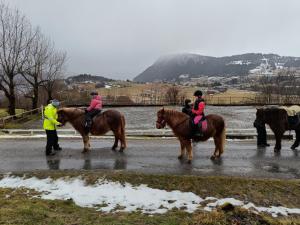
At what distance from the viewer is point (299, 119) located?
Result: 12.9m

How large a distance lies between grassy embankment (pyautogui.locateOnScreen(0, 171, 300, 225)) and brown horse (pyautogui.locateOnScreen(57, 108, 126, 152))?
3.02 m

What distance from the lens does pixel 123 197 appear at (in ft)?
26.7

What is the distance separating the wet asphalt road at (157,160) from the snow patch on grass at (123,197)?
150 centimetres

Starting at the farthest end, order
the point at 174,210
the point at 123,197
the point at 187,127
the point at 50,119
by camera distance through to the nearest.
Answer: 1. the point at 50,119
2. the point at 187,127
3. the point at 123,197
4. the point at 174,210

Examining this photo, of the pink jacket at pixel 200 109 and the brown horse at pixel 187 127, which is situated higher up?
the pink jacket at pixel 200 109

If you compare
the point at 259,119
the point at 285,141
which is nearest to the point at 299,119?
the point at 259,119

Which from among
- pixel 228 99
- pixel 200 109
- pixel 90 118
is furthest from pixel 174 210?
pixel 228 99

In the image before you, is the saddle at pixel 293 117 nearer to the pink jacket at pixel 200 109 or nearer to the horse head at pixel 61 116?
the pink jacket at pixel 200 109

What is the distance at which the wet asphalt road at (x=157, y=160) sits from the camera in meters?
10.2

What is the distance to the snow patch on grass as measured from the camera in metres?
7.53

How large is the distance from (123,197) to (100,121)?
15.7 ft

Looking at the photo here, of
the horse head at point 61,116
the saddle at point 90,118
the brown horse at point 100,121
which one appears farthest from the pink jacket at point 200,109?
the horse head at point 61,116

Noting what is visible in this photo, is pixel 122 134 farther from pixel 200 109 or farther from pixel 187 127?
pixel 200 109

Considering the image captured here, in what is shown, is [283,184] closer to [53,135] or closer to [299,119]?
[299,119]
